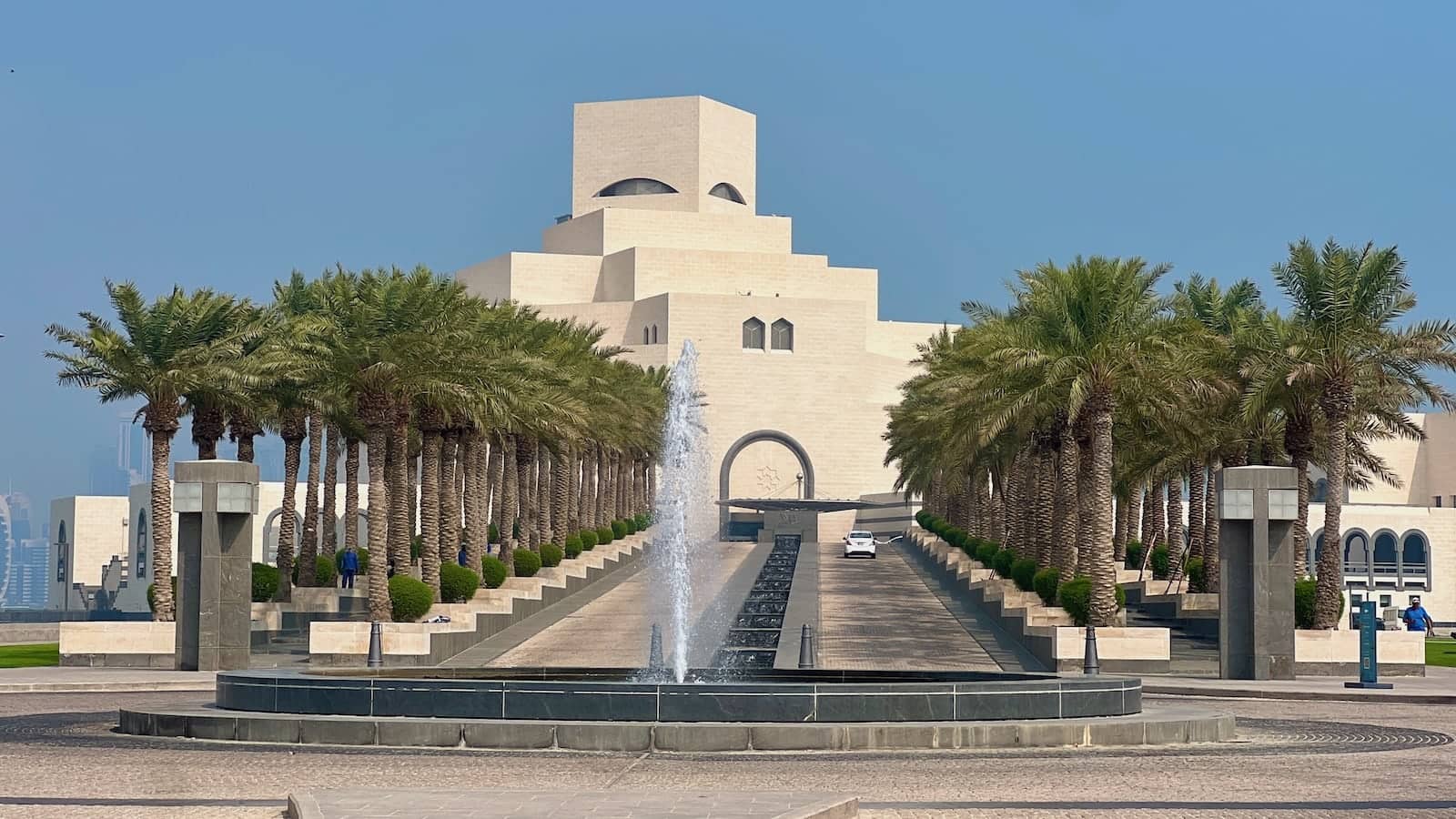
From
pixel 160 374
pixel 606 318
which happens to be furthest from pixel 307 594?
pixel 606 318

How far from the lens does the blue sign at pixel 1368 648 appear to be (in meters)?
22.0

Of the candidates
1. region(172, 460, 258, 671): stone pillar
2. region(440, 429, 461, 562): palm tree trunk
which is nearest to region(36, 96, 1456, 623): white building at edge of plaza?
region(440, 429, 461, 562): palm tree trunk

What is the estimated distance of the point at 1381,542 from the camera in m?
70.2

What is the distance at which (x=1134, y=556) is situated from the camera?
42.3 m

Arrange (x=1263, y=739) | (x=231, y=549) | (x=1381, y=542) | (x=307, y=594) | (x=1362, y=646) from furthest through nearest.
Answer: (x=1381, y=542)
(x=307, y=594)
(x=231, y=549)
(x=1362, y=646)
(x=1263, y=739)

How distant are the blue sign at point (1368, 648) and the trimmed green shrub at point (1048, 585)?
7.23 metres

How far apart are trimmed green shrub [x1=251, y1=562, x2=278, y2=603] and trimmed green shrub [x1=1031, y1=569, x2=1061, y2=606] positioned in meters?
13.1

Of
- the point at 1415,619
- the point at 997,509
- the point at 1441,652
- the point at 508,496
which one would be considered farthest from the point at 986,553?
the point at 1415,619

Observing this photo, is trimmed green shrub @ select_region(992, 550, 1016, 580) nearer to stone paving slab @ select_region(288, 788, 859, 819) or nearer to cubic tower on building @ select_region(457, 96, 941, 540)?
stone paving slab @ select_region(288, 788, 859, 819)

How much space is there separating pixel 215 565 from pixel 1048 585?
1280 centimetres

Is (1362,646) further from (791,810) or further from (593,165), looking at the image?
(593,165)

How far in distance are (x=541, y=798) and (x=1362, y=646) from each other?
14.9 meters

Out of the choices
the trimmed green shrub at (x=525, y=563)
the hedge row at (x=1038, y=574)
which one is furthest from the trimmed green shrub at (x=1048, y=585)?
the trimmed green shrub at (x=525, y=563)

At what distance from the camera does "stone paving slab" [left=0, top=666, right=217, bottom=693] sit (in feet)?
68.6
